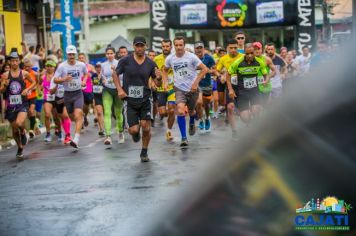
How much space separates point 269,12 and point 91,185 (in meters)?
24.6

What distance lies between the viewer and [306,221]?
179 cm

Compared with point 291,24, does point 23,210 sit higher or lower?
lower

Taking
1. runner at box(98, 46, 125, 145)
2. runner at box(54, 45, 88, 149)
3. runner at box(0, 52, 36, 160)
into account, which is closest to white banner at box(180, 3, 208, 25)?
runner at box(98, 46, 125, 145)

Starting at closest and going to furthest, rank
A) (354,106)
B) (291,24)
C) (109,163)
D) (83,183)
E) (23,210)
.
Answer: (354,106)
(23,210)
(83,183)
(109,163)
(291,24)

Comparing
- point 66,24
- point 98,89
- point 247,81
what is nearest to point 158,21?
point 66,24

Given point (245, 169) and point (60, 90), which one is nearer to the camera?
point (245, 169)

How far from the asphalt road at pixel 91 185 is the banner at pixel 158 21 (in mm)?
16651

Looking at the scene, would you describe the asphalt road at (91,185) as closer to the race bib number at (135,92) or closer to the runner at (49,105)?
the race bib number at (135,92)

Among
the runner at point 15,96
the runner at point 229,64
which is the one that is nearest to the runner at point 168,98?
the runner at point 229,64

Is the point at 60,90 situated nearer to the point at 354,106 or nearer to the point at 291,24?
the point at 354,106

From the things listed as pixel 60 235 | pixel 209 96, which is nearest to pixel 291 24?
pixel 209 96

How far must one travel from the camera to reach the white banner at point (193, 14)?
32625mm

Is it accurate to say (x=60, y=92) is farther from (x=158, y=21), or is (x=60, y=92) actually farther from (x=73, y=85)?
(x=158, y=21)

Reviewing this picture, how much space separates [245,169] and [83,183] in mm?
7765
